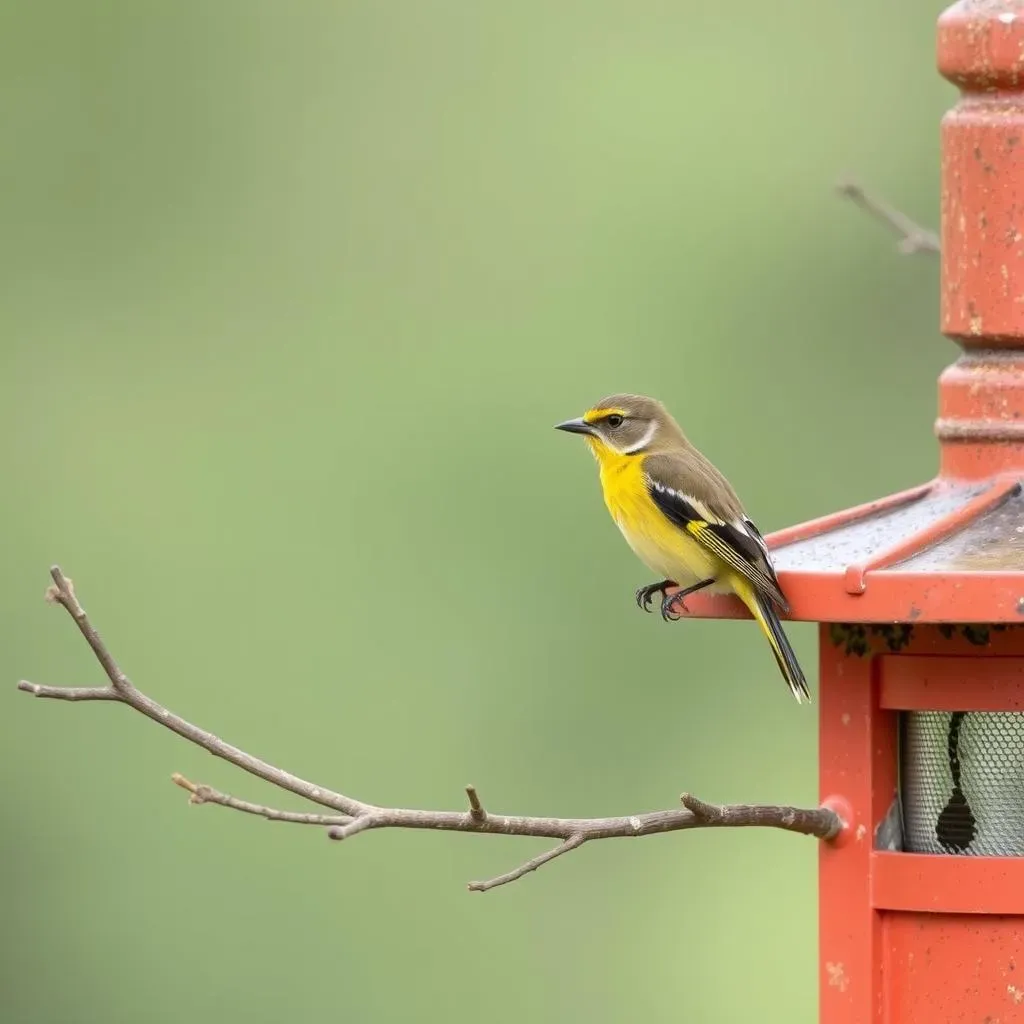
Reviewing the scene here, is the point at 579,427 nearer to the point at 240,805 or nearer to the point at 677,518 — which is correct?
the point at 677,518

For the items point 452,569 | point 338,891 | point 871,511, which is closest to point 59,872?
point 338,891

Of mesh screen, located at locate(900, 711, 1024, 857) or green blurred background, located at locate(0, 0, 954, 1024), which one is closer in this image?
mesh screen, located at locate(900, 711, 1024, 857)

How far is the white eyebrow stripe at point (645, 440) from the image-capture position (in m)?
6.12

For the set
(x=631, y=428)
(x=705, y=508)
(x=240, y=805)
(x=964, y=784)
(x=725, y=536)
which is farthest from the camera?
(x=631, y=428)

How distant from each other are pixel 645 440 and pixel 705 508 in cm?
55

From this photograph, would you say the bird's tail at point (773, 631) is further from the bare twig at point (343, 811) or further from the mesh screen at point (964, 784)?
the bare twig at point (343, 811)

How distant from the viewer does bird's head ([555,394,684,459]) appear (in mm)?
6141

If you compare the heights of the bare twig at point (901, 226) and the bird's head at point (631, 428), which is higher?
the bare twig at point (901, 226)

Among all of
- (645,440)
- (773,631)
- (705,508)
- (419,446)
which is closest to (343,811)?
(773,631)

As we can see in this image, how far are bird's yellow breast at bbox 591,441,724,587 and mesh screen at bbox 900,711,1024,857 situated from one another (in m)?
0.63

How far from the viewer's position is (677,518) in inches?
224

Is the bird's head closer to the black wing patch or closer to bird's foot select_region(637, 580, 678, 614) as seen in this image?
the black wing patch

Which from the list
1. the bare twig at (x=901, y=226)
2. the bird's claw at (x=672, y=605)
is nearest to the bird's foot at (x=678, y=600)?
the bird's claw at (x=672, y=605)

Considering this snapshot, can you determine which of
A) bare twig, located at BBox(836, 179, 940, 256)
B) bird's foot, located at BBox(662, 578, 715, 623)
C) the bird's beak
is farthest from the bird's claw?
bare twig, located at BBox(836, 179, 940, 256)
